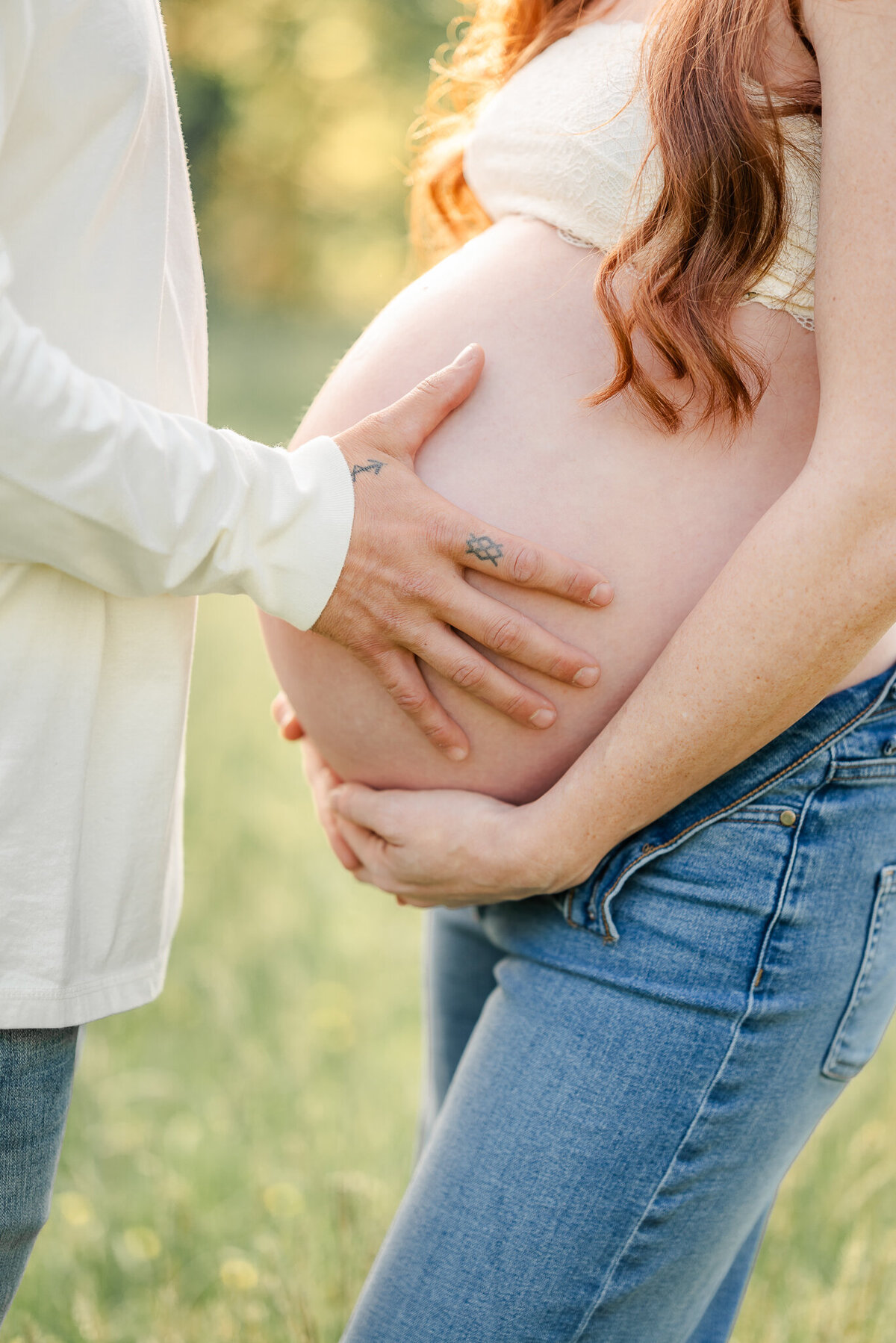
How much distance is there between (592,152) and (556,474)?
1.01 ft

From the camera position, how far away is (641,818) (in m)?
1.03

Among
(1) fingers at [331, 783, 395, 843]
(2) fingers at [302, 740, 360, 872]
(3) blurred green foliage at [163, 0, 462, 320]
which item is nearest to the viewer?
(1) fingers at [331, 783, 395, 843]

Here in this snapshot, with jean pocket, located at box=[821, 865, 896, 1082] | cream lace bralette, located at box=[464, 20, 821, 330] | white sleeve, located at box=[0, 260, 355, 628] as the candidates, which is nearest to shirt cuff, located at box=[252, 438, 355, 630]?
white sleeve, located at box=[0, 260, 355, 628]

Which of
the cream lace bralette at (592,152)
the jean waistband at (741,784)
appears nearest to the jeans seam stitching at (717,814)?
the jean waistband at (741,784)

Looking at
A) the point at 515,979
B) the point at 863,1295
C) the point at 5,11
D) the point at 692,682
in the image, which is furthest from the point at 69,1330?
the point at 5,11

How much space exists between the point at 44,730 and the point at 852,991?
2.62 ft

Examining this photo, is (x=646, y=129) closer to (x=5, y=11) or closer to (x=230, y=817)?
(x=5, y=11)

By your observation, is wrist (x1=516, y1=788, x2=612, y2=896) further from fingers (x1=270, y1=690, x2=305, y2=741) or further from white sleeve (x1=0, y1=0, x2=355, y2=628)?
fingers (x1=270, y1=690, x2=305, y2=741)

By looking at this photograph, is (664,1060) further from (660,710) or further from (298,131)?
(298,131)

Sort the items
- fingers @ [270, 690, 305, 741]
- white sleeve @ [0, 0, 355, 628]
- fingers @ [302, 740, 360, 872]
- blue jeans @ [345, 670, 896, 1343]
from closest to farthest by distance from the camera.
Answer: white sleeve @ [0, 0, 355, 628] < blue jeans @ [345, 670, 896, 1343] < fingers @ [302, 740, 360, 872] < fingers @ [270, 690, 305, 741]

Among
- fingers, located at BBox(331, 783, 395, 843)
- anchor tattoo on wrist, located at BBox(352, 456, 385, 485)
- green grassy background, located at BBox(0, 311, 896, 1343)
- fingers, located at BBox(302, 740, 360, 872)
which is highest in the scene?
anchor tattoo on wrist, located at BBox(352, 456, 385, 485)

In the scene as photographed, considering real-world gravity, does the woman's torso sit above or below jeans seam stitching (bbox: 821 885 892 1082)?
above

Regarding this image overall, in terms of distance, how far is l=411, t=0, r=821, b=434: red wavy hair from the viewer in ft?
3.12

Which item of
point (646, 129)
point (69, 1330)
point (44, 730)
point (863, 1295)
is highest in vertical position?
point (646, 129)
